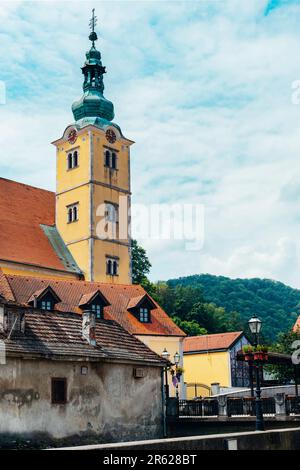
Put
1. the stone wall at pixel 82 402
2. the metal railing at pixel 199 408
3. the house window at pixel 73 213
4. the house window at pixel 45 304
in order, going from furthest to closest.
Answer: the house window at pixel 73 213
the house window at pixel 45 304
the metal railing at pixel 199 408
the stone wall at pixel 82 402

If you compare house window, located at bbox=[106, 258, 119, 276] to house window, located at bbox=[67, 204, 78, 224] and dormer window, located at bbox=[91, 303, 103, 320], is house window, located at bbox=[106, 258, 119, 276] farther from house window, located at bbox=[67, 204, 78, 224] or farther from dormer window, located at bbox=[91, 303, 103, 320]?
dormer window, located at bbox=[91, 303, 103, 320]

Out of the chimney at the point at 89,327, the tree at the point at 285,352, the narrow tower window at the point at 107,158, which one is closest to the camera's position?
the chimney at the point at 89,327

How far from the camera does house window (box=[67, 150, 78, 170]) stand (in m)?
58.9

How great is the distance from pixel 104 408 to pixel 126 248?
1357 inches

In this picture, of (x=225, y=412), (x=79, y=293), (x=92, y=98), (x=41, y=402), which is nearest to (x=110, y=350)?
(x=41, y=402)

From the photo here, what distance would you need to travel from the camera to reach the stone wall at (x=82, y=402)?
69.4 feet

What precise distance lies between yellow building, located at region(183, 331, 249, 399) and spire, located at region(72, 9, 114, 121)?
21047mm

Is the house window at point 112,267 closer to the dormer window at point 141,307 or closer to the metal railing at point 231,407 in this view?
the dormer window at point 141,307

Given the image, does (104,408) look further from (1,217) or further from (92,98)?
(92,98)

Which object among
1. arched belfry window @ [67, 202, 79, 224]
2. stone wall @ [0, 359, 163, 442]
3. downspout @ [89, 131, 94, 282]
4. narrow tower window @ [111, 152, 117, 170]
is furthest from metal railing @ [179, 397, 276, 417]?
narrow tower window @ [111, 152, 117, 170]

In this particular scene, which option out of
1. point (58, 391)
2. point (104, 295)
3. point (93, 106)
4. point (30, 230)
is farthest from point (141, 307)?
point (93, 106)

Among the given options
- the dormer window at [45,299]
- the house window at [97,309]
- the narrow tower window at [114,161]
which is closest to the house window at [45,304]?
the dormer window at [45,299]

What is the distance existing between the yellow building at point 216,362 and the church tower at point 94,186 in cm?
865

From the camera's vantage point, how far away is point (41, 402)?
2189cm
